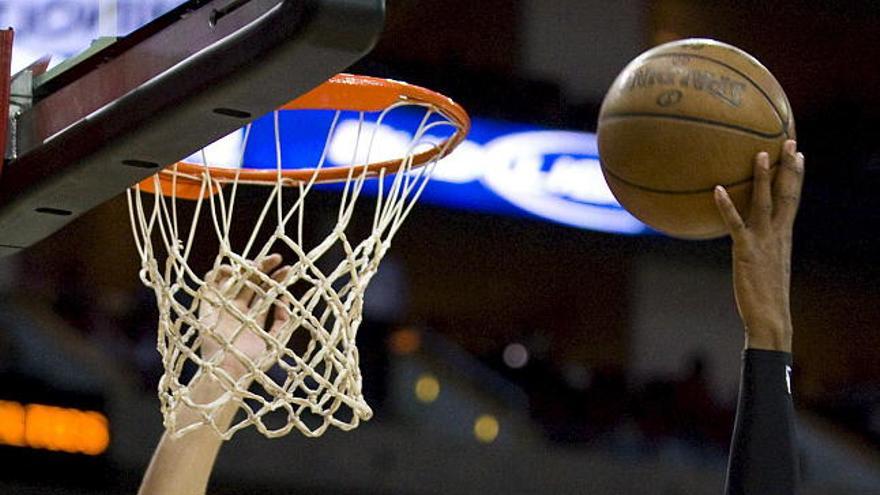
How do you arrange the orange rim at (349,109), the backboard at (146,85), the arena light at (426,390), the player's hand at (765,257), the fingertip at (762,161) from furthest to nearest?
the arena light at (426,390), the orange rim at (349,109), the fingertip at (762,161), the player's hand at (765,257), the backboard at (146,85)

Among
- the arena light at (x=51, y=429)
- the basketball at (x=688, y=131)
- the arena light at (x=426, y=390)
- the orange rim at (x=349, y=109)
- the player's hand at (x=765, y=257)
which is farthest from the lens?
the arena light at (x=426, y=390)

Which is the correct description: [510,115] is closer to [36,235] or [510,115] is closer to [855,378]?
[855,378]

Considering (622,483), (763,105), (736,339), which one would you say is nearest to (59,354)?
(622,483)

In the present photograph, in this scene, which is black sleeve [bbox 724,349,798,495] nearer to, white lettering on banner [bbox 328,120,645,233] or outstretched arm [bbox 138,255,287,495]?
outstretched arm [bbox 138,255,287,495]

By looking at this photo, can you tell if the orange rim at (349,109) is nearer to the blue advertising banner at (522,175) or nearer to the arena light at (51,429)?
the blue advertising banner at (522,175)

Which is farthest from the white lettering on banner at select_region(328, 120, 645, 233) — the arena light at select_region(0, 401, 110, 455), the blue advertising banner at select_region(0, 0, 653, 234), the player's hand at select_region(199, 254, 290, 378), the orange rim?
the player's hand at select_region(199, 254, 290, 378)

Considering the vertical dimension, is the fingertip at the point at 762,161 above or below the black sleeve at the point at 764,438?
above

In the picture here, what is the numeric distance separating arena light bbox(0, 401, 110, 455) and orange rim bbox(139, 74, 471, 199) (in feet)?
10.5

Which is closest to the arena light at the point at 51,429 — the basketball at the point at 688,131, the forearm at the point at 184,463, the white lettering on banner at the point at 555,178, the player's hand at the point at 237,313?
the white lettering on banner at the point at 555,178

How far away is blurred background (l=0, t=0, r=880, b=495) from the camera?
5.82 metres

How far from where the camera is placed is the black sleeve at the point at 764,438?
167 centimetres

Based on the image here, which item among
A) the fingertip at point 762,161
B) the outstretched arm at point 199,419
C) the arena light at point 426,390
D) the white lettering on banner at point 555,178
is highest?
the white lettering on banner at point 555,178

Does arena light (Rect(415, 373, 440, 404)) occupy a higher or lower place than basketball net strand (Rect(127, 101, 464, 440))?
lower

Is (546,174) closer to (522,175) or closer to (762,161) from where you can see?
(522,175)
